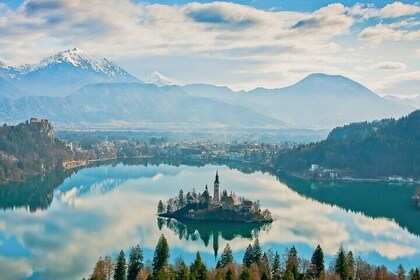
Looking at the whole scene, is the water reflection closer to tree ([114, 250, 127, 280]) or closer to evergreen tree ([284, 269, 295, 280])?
tree ([114, 250, 127, 280])

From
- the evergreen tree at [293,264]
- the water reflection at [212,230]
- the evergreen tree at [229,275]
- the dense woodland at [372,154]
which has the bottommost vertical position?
the water reflection at [212,230]

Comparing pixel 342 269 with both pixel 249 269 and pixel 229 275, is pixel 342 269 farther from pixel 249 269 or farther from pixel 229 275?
pixel 229 275

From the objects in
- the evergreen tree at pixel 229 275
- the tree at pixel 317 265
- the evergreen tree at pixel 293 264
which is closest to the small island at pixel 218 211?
the evergreen tree at pixel 293 264

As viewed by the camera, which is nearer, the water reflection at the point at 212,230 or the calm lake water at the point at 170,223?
the calm lake water at the point at 170,223

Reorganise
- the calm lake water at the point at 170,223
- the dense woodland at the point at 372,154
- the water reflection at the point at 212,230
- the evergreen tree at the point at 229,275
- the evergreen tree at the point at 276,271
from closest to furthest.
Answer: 1. the evergreen tree at the point at 229,275
2. the evergreen tree at the point at 276,271
3. the calm lake water at the point at 170,223
4. the water reflection at the point at 212,230
5. the dense woodland at the point at 372,154

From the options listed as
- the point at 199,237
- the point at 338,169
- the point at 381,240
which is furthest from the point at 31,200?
the point at 338,169

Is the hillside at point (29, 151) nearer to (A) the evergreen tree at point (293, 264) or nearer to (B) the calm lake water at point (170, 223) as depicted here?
(B) the calm lake water at point (170, 223)

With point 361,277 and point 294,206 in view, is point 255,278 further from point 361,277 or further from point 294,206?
point 294,206
